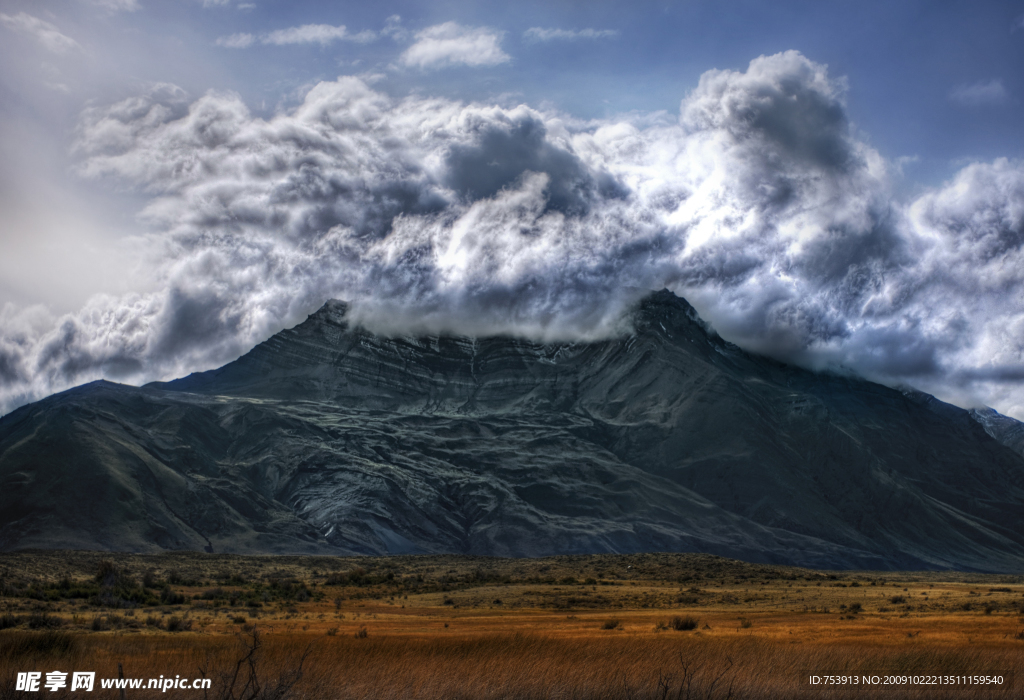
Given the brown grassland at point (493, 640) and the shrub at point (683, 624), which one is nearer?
the brown grassland at point (493, 640)

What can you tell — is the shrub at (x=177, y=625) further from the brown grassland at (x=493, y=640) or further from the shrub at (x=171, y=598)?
the shrub at (x=171, y=598)

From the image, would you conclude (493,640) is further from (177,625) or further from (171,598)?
(171,598)

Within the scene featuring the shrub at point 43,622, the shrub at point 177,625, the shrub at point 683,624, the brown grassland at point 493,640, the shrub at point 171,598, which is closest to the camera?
the brown grassland at point 493,640

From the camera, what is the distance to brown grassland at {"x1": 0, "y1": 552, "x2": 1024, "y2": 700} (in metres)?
28.3

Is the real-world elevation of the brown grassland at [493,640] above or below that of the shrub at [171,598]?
above

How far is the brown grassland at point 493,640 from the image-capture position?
28.3 m

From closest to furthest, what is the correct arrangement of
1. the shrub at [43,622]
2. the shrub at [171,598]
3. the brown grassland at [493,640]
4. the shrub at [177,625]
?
the brown grassland at [493,640]
the shrub at [43,622]
the shrub at [177,625]
the shrub at [171,598]

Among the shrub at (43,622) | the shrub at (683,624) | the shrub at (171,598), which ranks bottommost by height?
the shrub at (171,598)

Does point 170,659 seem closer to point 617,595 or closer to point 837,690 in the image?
point 837,690

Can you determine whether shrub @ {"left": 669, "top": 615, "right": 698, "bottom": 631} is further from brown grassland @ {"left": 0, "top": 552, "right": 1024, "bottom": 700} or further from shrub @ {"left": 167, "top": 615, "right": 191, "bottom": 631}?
shrub @ {"left": 167, "top": 615, "right": 191, "bottom": 631}

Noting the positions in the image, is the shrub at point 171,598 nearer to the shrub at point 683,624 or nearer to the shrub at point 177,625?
the shrub at point 177,625

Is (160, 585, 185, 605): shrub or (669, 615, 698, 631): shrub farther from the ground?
(669, 615, 698, 631): shrub

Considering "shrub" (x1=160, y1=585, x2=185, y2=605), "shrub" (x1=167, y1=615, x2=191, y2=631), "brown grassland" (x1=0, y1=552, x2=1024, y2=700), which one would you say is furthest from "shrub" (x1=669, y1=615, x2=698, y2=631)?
"shrub" (x1=160, y1=585, x2=185, y2=605)

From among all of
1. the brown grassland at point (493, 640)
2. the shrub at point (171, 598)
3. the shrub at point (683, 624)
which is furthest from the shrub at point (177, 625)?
the shrub at point (683, 624)
